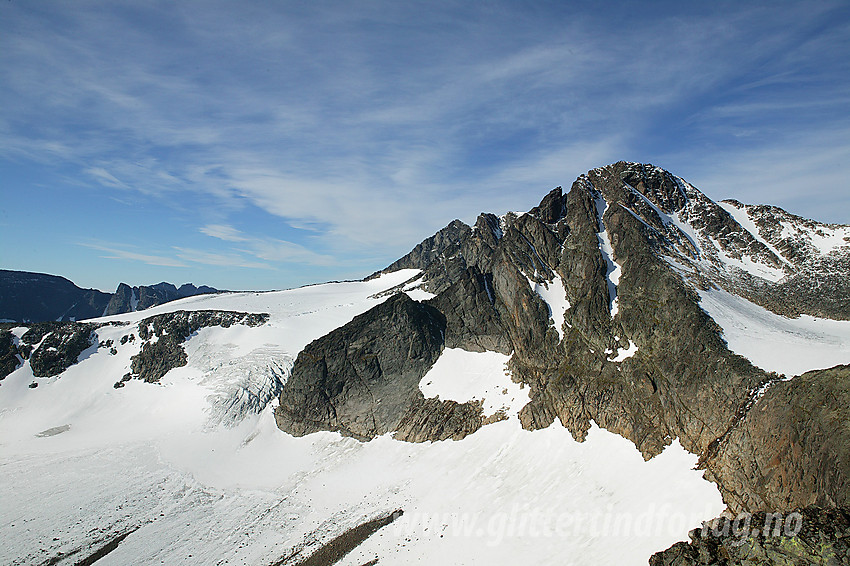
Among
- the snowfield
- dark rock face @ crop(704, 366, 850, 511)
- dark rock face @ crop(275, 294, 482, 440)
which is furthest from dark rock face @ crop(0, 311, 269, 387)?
dark rock face @ crop(704, 366, 850, 511)

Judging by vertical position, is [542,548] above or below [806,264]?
below

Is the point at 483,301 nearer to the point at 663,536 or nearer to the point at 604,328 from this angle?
the point at 604,328

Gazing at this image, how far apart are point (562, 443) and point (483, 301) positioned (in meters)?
20.9

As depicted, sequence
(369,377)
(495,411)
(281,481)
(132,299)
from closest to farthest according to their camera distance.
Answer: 1. (281,481)
2. (495,411)
3. (369,377)
4. (132,299)

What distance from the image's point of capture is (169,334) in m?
62.6

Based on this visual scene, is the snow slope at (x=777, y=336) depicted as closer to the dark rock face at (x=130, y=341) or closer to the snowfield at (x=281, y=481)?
the snowfield at (x=281, y=481)

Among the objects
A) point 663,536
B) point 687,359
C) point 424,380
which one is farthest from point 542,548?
point 424,380

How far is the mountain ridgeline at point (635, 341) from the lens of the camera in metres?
20.2

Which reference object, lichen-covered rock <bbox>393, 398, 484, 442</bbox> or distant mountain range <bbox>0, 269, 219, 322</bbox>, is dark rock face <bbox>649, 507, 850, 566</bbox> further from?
distant mountain range <bbox>0, 269, 219, 322</bbox>

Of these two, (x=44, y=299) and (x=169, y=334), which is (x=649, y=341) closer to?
(x=169, y=334)

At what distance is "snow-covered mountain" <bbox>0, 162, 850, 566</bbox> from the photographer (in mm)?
23047

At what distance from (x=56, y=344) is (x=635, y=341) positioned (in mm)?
81014

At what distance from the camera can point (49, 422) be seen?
171 feet

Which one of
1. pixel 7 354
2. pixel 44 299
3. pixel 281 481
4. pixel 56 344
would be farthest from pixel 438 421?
pixel 44 299
